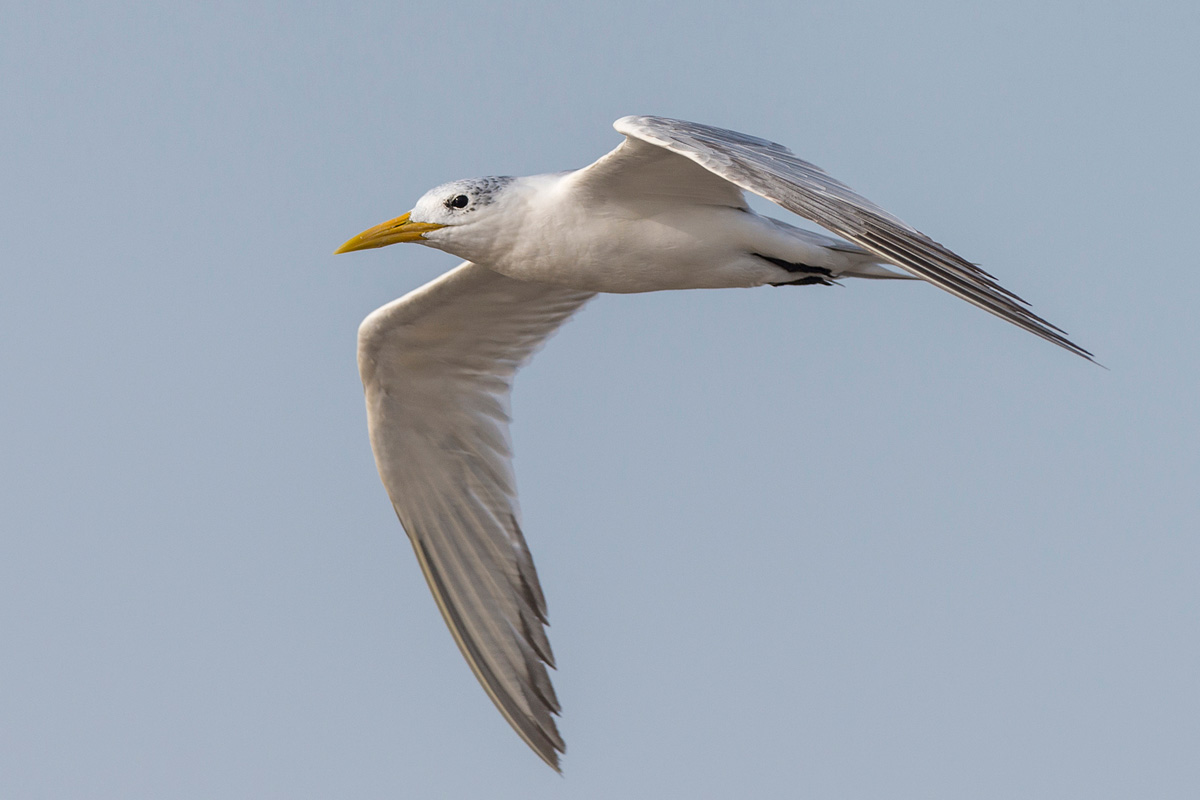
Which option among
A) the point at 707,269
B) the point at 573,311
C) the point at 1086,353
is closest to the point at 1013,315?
the point at 1086,353

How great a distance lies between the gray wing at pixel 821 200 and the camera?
28.9ft

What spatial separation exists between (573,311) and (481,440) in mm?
1480

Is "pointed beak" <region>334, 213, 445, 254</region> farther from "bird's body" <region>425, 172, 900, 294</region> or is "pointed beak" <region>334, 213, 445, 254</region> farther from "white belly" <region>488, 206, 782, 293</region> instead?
"white belly" <region>488, 206, 782, 293</region>

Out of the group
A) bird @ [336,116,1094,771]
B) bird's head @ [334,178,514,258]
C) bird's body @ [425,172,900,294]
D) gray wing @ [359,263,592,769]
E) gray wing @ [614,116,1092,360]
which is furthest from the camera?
gray wing @ [359,263,592,769]

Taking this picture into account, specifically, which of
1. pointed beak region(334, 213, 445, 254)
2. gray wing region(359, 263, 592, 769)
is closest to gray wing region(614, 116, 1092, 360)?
pointed beak region(334, 213, 445, 254)

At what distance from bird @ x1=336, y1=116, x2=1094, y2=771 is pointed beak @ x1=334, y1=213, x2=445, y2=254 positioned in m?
0.01

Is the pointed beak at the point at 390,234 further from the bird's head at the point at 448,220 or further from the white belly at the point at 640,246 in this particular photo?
the white belly at the point at 640,246

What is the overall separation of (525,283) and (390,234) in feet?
7.03

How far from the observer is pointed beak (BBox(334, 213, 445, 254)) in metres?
11.6

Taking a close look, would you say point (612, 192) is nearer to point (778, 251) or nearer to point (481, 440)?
point (778, 251)

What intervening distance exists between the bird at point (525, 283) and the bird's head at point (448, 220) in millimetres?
13

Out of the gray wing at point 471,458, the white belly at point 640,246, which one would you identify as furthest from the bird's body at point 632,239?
the gray wing at point 471,458

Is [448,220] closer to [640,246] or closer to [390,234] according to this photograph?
[390,234]

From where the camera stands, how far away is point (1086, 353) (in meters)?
8.10
